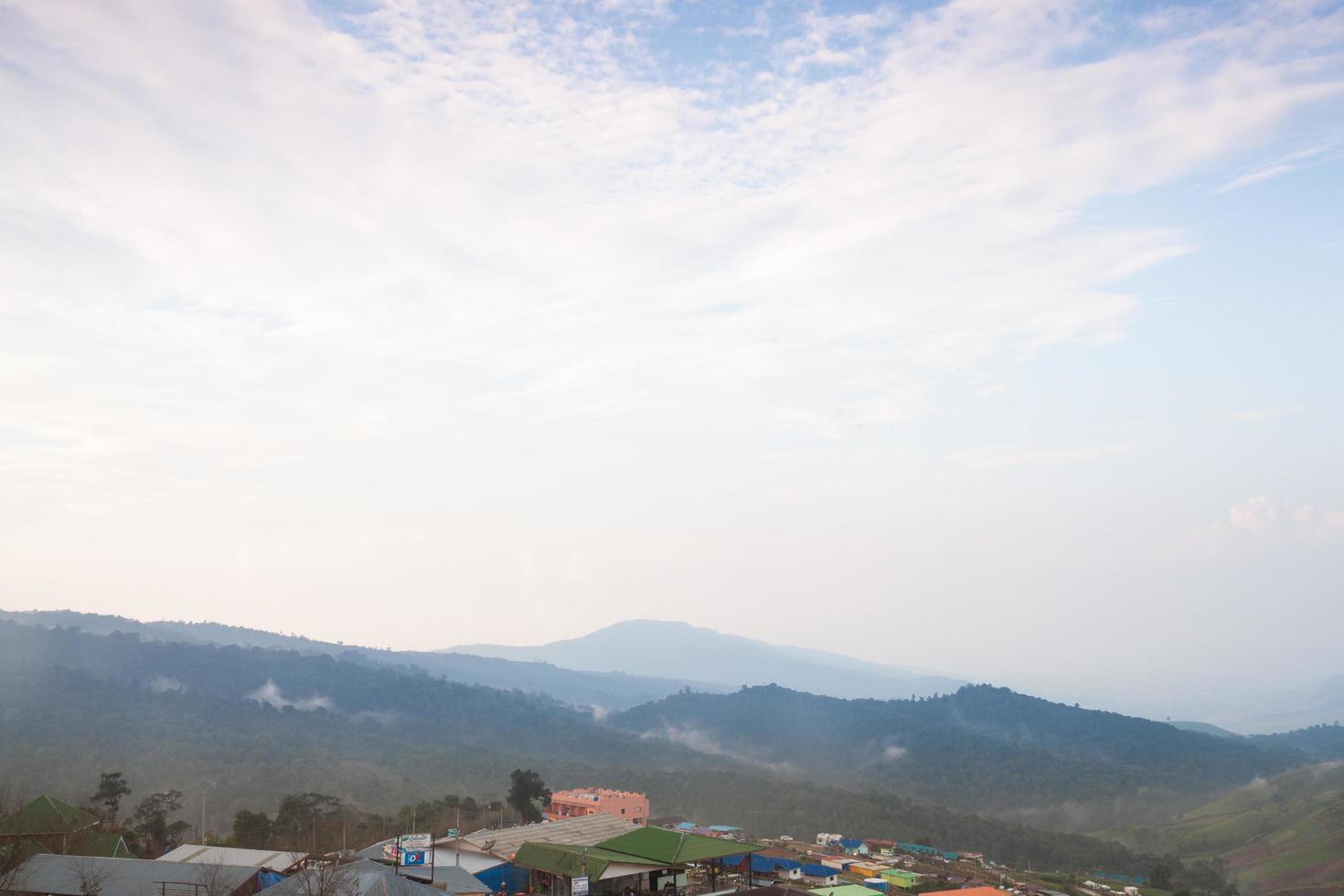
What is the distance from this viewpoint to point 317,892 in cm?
2734

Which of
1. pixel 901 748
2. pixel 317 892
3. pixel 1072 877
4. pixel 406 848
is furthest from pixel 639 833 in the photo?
pixel 901 748

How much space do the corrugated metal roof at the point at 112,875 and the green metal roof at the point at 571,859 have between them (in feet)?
32.2

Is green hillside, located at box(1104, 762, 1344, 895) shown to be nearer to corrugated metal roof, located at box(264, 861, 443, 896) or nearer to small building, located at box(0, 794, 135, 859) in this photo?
corrugated metal roof, located at box(264, 861, 443, 896)

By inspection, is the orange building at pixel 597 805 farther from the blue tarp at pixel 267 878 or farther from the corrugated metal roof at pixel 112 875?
the corrugated metal roof at pixel 112 875

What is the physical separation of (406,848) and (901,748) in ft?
394

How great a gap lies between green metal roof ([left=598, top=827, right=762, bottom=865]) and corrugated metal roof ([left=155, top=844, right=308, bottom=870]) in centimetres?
1208

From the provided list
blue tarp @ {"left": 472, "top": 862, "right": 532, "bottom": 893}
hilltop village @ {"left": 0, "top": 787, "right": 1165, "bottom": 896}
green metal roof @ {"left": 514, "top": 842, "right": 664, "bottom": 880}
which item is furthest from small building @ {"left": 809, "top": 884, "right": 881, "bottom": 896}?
blue tarp @ {"left": 472, "top": 862, "right": 532, "bottom": 893}

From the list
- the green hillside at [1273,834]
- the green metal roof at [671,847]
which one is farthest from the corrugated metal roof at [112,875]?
the green hillside at [1273,834]

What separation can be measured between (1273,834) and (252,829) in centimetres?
8565

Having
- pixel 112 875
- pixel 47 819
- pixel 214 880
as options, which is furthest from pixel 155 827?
pixel 214 880

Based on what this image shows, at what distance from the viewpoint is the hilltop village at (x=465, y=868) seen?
1247 inches

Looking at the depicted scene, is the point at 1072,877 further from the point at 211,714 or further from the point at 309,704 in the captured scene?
the point at 309,704

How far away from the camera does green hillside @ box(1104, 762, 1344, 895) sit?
74438 mm

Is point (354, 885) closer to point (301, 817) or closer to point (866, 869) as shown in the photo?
point (866, 869)
